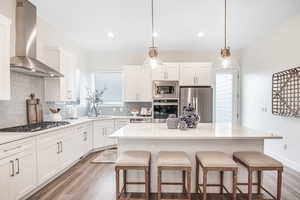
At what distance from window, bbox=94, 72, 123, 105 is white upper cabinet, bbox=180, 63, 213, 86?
1971 millimetres

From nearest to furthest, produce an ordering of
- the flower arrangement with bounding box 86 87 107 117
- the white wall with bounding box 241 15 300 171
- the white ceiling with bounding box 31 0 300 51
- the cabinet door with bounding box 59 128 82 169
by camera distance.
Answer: the white ceiling with bounding box 31 0 300 51
the cabinet door with bounding box 59 128 82 169
the white wall with bounding box 241 15 300 171
the flower arrangement with bounding box 86 87 107 117

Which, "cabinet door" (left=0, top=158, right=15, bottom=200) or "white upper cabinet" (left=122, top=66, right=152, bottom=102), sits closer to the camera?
"cabinet door" (left=0, top=158, right=15, bottom=200)

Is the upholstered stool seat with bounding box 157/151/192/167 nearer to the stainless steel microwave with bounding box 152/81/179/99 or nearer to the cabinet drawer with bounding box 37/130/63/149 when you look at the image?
the cabinet drawer with bounding box 37/130/63/149

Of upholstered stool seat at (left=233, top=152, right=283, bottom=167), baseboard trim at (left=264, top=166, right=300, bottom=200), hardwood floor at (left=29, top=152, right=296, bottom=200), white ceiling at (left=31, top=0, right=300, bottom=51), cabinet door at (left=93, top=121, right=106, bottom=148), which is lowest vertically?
hardwood floor at (left=29, top=152, right=296, bottom=200)

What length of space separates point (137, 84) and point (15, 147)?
11.2 ft

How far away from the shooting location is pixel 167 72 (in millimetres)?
5090

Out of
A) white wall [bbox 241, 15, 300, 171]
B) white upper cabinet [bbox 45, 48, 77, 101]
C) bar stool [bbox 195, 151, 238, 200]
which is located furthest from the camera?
white upper cabinet [bbox 45, 48, 77, 101]

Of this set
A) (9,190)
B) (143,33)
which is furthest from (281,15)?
(9,190)

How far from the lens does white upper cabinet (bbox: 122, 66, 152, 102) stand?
5184 mm

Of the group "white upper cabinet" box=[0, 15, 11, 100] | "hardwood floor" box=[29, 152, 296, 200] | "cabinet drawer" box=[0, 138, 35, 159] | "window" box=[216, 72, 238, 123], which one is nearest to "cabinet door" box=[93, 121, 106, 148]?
"hardwood floor" box=[29, 152, 296, 200]

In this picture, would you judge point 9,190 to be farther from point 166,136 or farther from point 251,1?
point 251,1

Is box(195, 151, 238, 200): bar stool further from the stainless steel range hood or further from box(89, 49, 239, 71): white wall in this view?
box(89, 49, 239, 71): white wall

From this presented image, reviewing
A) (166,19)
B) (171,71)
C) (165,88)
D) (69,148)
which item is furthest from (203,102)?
(69,148)

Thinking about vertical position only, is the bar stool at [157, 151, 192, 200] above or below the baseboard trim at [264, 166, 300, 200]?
above
